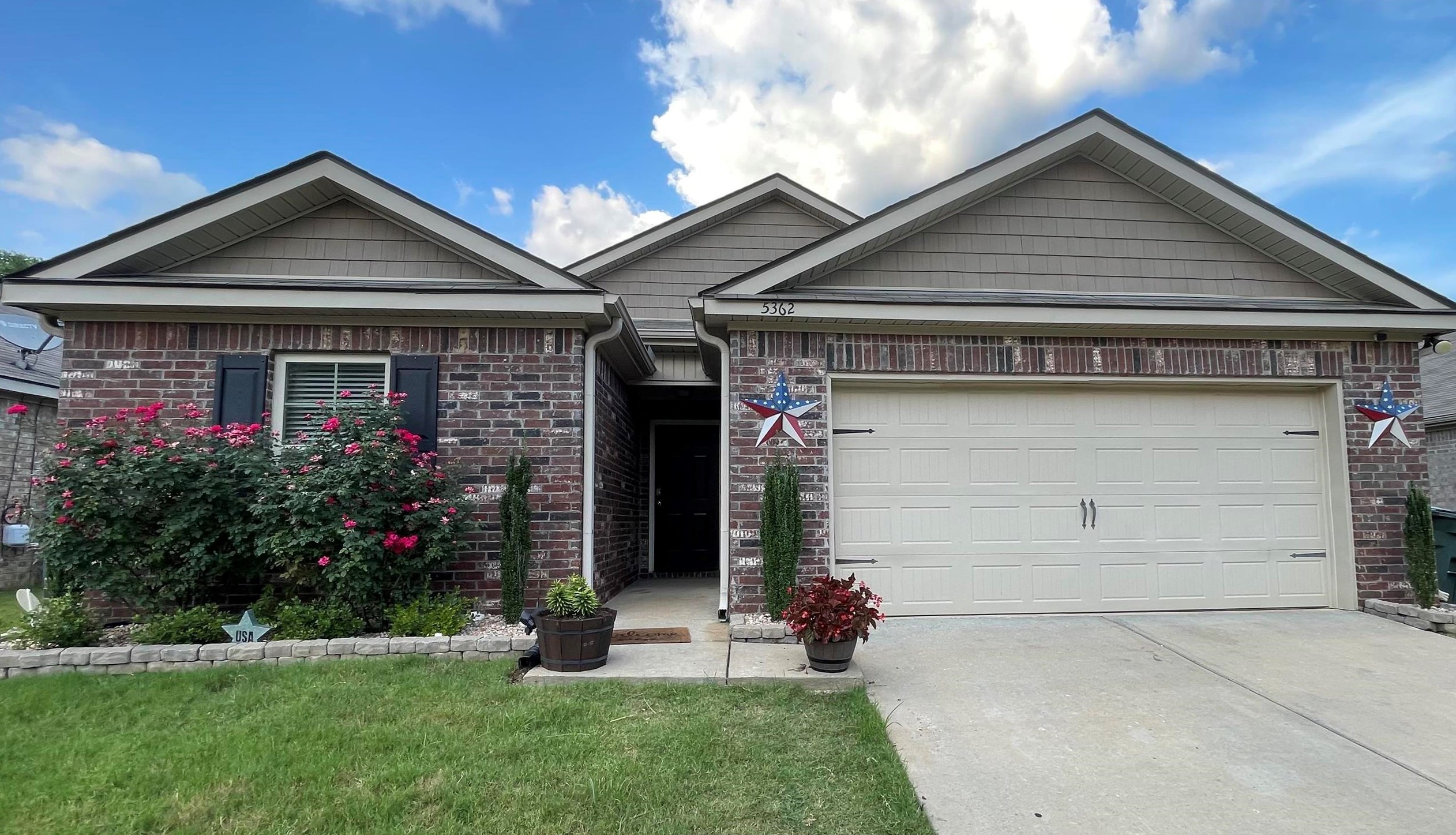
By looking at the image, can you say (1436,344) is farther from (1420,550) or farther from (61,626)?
(61,626)

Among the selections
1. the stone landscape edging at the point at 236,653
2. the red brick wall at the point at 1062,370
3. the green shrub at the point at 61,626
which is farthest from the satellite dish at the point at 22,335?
the red brick wall at the point at 1062,370

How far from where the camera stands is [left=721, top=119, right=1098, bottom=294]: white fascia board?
648 centimetres

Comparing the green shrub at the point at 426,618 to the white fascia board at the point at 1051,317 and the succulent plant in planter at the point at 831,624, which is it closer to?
the succulent plant in planter at the point at 831,624

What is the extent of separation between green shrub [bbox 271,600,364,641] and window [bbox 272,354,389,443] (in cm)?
177

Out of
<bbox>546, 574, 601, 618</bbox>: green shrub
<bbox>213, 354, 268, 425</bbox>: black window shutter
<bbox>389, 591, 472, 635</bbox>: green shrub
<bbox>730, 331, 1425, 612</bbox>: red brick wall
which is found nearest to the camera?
<bbox>546, 574, 601, 618</bbox>: green shrub

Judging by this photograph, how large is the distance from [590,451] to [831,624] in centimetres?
303

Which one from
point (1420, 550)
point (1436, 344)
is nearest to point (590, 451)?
point (1420, 550)

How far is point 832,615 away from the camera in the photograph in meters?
4.69

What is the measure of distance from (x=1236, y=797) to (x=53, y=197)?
24183mm

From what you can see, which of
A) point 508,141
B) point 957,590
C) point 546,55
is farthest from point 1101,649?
point 508,141

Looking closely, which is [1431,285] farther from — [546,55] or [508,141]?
[508,141]

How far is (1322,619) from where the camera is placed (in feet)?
21.2

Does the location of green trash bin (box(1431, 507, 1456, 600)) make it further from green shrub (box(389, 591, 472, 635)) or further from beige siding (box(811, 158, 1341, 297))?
green shrub (box(389, 591, 472, 635))

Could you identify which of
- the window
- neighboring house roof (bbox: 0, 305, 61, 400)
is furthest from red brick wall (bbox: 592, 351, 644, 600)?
neighboring house roof (bbox: 0, 305, 61, 400)
